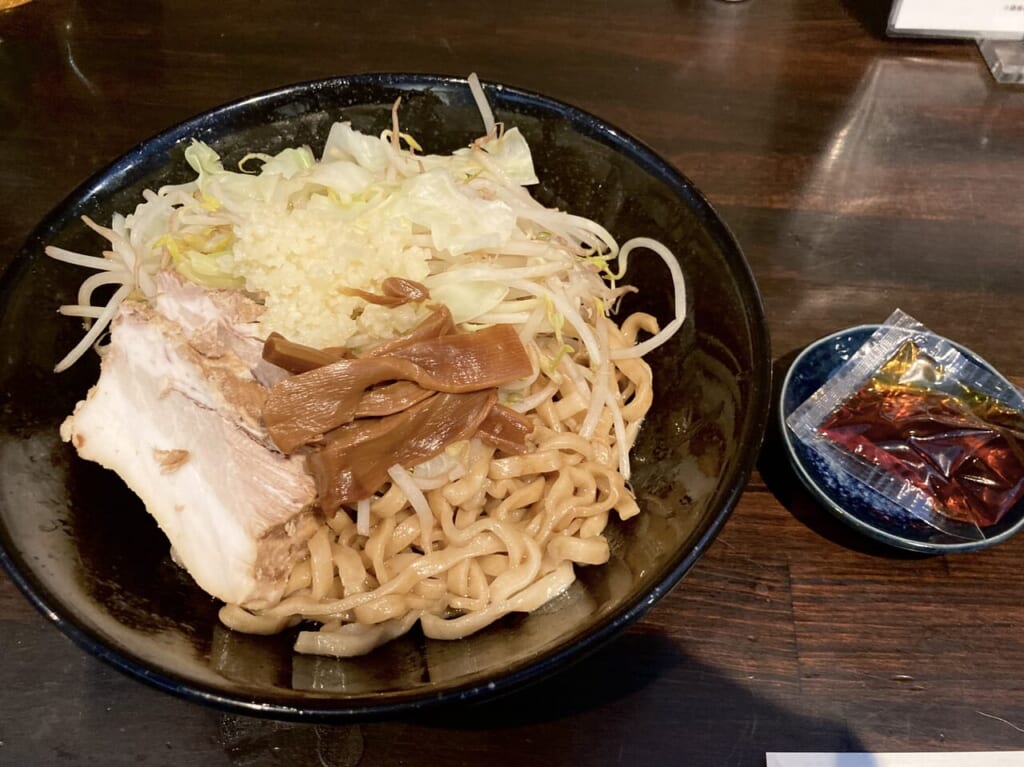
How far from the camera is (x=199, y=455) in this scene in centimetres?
167

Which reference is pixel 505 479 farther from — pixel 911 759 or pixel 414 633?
pixel 911 759

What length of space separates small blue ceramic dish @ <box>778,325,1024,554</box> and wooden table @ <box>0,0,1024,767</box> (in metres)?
0.09

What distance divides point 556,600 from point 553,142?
132 cm

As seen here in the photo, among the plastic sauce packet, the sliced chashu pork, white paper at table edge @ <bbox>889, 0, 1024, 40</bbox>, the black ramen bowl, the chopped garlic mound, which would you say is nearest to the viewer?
the black ramen bowl

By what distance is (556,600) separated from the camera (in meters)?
1.69

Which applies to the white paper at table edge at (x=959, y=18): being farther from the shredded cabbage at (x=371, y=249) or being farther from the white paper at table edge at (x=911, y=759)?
the white paper at table edge at (x=911, y=759)

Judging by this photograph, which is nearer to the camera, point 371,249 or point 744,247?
point 371,249

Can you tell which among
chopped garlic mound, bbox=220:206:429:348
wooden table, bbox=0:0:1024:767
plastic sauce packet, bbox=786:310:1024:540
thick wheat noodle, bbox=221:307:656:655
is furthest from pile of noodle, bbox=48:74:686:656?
plastic sauce packet, bbox=786:310:1024:540

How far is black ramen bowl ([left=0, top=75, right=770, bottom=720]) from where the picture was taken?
4.60 ft

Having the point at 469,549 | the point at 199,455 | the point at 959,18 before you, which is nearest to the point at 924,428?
the point at 469,549

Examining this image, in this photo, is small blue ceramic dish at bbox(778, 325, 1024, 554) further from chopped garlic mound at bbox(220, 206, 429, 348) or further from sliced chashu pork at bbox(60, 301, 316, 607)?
sliced chashu pork at bbox(60, 301, 316, 607)

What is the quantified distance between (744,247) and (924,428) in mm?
897

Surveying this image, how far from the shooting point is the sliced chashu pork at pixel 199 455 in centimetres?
160

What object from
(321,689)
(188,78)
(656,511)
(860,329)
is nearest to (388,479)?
(321,689)
